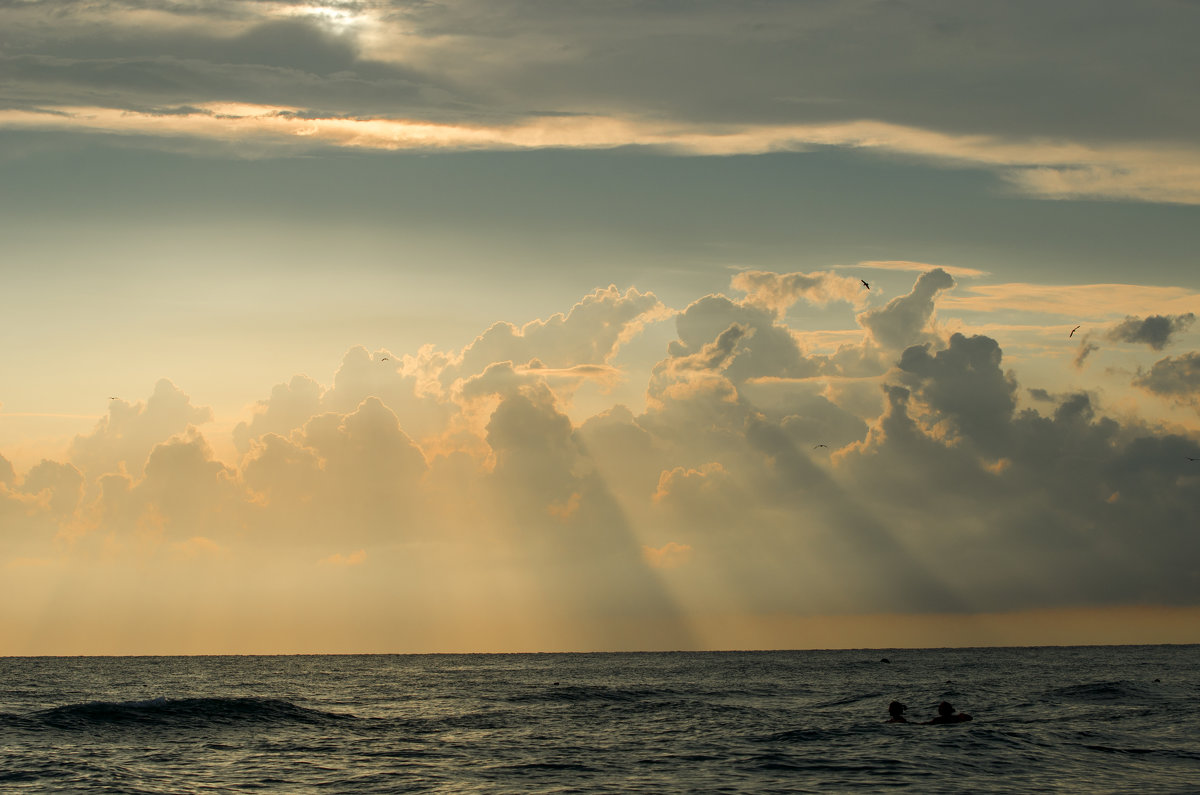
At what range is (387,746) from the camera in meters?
50.2

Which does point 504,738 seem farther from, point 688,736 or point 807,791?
point 807,791

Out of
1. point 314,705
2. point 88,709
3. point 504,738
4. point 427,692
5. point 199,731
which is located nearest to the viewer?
point 504,738

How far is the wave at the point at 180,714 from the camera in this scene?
6059 cm

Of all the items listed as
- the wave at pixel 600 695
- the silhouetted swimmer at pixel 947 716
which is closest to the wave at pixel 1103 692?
the silhouetted swimmer at pixel 947 716

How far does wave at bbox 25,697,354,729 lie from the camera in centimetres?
6059

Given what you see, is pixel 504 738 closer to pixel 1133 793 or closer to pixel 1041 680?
pixel 1133 793

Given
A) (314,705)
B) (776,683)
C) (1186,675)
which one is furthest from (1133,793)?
(1186,675)

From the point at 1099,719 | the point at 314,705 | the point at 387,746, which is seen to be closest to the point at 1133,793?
the point at 1099,719

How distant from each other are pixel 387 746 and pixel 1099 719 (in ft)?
142

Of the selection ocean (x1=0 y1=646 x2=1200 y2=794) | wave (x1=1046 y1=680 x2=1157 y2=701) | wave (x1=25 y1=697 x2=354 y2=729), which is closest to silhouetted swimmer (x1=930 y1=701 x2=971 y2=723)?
ocean (x1=0 y1=646 x2=1200 y2=794)

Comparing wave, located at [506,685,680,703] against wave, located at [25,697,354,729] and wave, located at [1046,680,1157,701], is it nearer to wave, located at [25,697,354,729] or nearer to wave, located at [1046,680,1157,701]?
wave, located at [25,697,354,729]

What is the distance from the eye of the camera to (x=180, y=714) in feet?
216

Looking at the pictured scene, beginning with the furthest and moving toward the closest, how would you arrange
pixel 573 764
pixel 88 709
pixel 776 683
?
pixel 776 683 → pixel 88 709 → pixel 573 764

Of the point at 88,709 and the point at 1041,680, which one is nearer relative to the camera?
the point at 88,709
